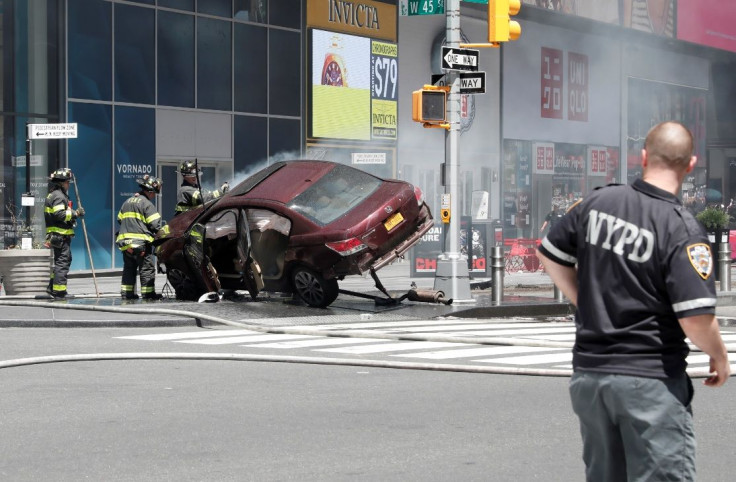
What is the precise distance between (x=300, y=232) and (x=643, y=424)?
38.3ft

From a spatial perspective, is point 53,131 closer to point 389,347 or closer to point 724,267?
point 389,347

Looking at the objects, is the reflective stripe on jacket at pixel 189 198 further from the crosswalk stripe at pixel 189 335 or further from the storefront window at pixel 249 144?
the storefront window at pixel 249 144

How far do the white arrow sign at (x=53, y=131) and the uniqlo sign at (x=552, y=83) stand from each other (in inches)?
921

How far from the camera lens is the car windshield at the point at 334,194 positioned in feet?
51.8

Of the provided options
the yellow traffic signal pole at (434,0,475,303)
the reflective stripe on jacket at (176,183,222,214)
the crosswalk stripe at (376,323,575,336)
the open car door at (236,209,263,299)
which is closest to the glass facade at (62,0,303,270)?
the reflective stripe on jacket at (176,183,222,214)

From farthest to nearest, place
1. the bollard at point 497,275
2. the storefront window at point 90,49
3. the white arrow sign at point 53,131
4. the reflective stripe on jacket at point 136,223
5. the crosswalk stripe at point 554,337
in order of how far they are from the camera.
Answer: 1. the storefront window at point 90,49
2. the white arrow sign at point 53,131
3. the bollard at point 497,275
4. the reflective stripe on jacket at point 136,223
5. the crosswalk stripe at point 554,337

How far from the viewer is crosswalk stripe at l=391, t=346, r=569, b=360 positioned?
1146 centimetres

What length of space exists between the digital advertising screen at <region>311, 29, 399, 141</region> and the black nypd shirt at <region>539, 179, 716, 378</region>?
91.4ft

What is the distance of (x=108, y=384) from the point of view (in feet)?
30.9

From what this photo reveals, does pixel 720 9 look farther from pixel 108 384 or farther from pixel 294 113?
pixel 108 384

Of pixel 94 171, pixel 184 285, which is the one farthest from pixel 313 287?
pixel 94 171

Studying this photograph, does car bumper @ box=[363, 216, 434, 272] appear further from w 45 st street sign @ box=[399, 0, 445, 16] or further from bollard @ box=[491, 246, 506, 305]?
w 45 st street sign @ box=[399, 0, 445, 16]

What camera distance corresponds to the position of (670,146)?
13.4 feet

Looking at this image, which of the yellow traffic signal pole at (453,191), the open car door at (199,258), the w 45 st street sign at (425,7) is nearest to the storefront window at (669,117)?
the w 45 st street sign at (425,7)
